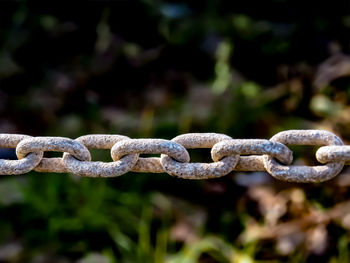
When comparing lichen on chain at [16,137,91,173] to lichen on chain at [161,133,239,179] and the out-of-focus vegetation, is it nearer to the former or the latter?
lichen on chain at [161,133,239,179]

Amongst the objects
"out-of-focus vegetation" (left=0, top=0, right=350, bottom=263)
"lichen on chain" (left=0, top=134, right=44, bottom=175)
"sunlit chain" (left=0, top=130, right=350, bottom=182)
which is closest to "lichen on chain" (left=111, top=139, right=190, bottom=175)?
"sunlit chain" (left=0, top=130, right=350, bottom=182)

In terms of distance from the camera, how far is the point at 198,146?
0.70 meters

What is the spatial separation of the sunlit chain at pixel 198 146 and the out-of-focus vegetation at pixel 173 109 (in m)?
1.04

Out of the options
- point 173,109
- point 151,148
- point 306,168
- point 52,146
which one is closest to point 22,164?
point 52,146

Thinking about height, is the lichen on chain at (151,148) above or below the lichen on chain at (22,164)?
above

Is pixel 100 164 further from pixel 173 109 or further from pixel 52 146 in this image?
pixel 173 109

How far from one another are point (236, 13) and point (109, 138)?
5.93ft

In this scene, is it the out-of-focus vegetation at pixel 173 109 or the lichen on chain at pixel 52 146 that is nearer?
the lichen on chain at pixel 52 146

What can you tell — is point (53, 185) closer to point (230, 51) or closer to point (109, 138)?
point (230, 51)

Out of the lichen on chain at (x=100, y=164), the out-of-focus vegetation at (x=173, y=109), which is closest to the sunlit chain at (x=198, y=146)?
the lichen on chain at (x=100, y=164)

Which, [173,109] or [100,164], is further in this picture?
[173,109]

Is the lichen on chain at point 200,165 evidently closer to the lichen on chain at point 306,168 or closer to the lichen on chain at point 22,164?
the lichen on chain at point 306,168

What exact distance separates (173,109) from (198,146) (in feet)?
5.25

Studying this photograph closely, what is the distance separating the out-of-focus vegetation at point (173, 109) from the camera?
68.8 inches
